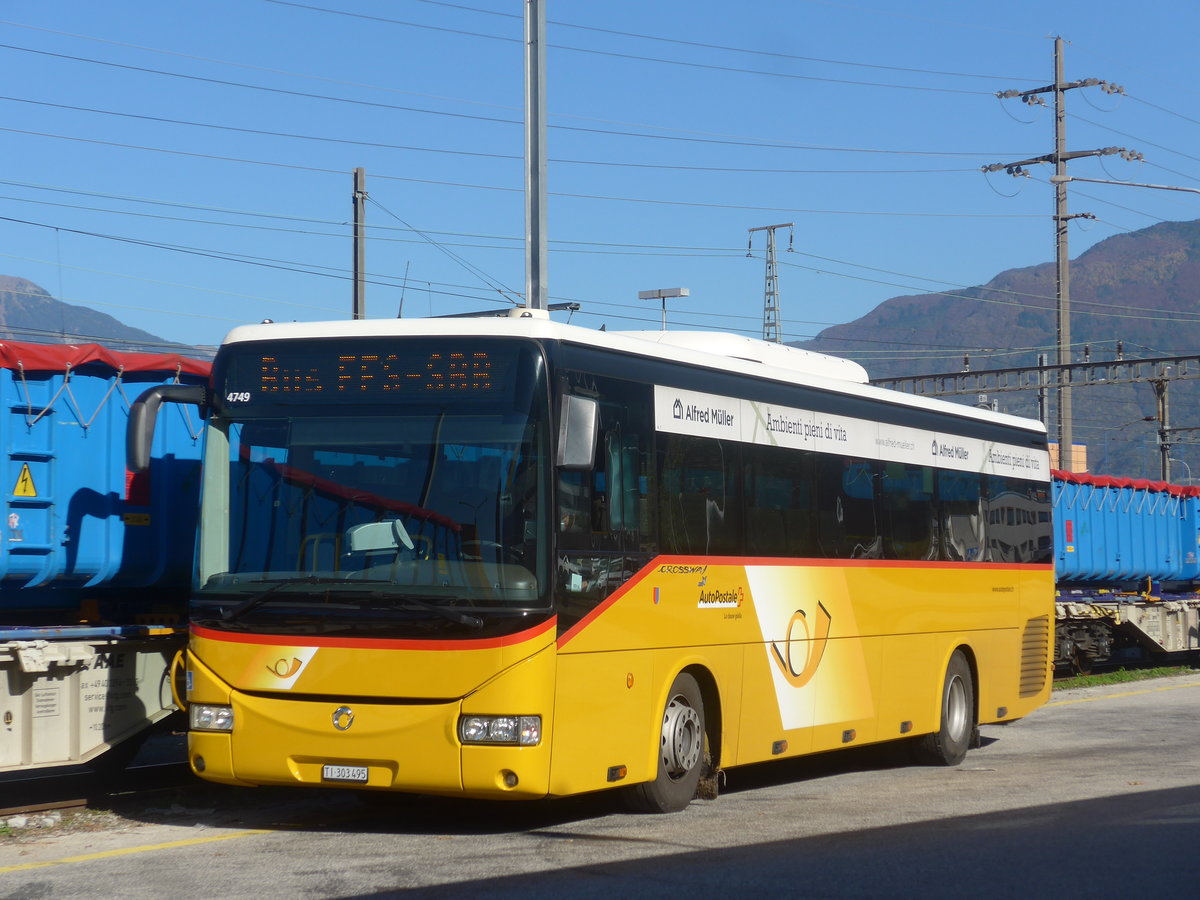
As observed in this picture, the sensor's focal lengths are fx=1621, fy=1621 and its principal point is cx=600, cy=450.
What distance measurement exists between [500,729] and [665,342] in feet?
13.6

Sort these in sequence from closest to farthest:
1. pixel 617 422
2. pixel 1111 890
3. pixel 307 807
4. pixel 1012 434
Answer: pixel 1111 890 → pixel 617 422 → pixel 307 807 → pixel 1012 434

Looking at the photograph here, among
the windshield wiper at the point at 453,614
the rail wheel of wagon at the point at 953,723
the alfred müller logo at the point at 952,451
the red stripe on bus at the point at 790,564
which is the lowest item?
the rail wheel of wagon at the point at 953,723

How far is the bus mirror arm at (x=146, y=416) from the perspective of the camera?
383 inches

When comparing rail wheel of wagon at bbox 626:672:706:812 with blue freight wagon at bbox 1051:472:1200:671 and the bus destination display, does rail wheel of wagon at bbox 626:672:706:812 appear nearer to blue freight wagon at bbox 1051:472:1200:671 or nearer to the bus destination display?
the bus destination display

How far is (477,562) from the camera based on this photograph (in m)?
9.32

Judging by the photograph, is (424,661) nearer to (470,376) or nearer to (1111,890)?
(470,376)

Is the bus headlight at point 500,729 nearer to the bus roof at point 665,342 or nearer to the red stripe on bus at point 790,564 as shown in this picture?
the red stripe on bus at point 790,564

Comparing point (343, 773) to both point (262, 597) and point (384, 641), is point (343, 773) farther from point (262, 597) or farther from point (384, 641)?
point (262, 597)

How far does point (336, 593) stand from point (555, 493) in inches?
56.0

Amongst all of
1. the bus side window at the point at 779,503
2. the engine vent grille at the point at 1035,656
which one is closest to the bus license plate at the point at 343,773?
the bus side window at the point at 779,503

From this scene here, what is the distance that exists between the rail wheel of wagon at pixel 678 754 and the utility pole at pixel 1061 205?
3585 centimetres

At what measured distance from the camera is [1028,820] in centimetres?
1053

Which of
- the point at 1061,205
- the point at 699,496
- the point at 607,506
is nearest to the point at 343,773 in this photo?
the point at 607,506

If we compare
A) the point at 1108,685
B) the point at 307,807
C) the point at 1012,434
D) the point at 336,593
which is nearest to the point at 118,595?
the point at 307,807
